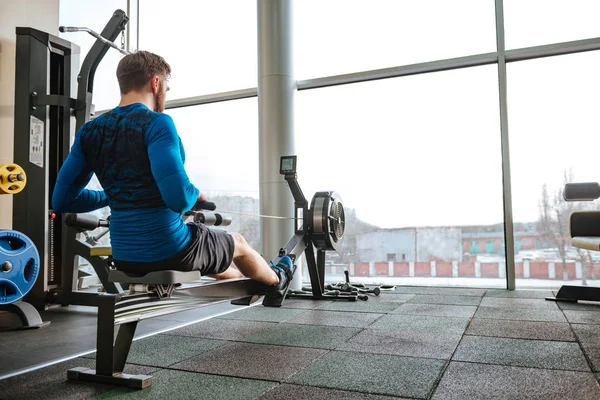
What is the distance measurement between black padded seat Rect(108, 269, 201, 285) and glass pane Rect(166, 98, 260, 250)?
3435 millimetres

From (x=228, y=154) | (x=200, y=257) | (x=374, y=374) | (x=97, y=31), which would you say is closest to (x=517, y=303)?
(x=374, y=374)

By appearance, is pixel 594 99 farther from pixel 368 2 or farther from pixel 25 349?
pixel 25 349

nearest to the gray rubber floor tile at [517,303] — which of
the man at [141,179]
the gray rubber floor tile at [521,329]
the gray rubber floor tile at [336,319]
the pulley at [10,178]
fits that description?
the gray rubber floor tile at [521,329]

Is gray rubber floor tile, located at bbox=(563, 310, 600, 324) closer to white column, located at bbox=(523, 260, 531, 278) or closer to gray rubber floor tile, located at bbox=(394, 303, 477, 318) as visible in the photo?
gray rubber floor tile, located at bbox=(394, 303, 477, 318)

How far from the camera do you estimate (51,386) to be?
191 cm

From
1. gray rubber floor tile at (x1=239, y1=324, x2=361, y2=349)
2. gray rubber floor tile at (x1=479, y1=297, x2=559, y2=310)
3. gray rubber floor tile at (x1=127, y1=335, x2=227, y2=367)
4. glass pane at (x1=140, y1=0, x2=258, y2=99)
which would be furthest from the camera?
glass pane at (x1=140, y1=0, x2=258, y2=99)

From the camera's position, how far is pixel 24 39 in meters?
3.70

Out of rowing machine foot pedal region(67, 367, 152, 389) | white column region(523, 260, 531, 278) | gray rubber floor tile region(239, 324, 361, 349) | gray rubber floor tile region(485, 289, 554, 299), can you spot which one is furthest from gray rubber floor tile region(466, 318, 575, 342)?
rowing machine foot pedal region(67, 367, 152, 389)

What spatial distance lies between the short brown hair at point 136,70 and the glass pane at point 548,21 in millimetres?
3610

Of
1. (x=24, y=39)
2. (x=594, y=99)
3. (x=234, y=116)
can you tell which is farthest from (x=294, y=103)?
(x=594, y=99)

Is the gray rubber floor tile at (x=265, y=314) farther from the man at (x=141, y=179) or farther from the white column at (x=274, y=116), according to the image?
the man at (x=141, y=179)

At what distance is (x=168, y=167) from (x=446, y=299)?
9.60ft

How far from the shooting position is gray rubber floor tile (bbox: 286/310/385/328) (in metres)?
3.09

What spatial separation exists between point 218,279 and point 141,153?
94 centimetres
